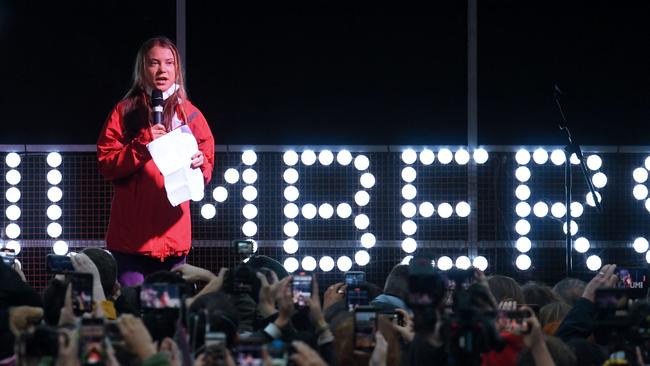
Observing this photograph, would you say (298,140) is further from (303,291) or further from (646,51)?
(303,291)

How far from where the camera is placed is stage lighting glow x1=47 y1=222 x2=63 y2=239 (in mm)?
8953

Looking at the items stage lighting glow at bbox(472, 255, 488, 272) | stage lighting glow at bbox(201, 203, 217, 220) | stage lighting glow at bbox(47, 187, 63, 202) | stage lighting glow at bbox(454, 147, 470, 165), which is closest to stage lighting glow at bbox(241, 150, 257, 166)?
stage lighting glow at bbox(201, 203, 217, 220)

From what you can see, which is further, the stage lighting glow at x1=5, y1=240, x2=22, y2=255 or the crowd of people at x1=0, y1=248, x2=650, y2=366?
the stage lighting glow at x1=5, y1=240, x2=22, y2=255

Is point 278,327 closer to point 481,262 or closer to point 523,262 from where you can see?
point 481,262

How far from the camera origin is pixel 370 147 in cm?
912

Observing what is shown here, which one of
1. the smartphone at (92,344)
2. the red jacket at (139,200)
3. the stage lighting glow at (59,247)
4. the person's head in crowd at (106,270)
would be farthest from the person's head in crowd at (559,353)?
the stage lighting glow at (59,247)

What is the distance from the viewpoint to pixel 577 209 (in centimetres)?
919

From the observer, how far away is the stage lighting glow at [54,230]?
8.95m

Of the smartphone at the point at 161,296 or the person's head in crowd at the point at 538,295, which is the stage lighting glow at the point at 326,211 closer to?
the person's head in crowd at the point at 538,295

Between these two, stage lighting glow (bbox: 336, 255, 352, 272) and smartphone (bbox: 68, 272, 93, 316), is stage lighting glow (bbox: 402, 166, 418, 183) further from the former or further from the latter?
smartphone (bbox: 68, 272, 93, 316)

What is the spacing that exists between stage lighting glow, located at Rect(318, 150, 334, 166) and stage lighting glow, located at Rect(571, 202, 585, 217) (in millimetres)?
1618

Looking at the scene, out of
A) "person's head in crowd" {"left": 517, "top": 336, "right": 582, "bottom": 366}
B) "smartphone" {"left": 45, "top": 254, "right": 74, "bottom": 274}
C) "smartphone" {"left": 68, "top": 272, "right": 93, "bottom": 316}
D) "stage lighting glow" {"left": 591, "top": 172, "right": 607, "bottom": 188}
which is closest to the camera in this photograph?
"person's head in crowd" {"left": 517, "top": 336, "right": 582, "bottom": 366}

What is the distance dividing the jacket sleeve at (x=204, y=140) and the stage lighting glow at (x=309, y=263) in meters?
1.61

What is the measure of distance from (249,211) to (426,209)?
3.77 ft
